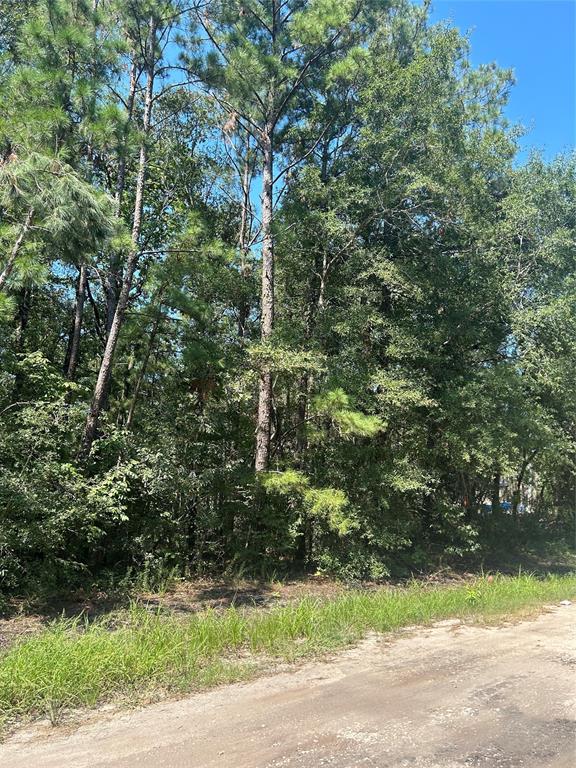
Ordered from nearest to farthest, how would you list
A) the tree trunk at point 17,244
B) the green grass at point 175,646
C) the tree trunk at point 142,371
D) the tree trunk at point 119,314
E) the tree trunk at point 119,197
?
the green grass at point 175,646
the tree trunk at point 17,244
the tree trunk at point 119,314
the tree trunk at point 119,197
the tree trunk at point 142,371

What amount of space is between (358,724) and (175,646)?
222cm

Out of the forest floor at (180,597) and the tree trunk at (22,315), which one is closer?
the forest floor at (180,597)

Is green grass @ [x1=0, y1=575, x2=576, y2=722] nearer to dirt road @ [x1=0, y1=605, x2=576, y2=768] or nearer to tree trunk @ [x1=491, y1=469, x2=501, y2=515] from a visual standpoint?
dirt road @ [x1=0, y1=605, x2=576, y2=768]

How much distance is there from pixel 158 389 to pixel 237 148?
7.97m

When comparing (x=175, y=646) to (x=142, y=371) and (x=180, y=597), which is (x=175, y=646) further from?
(x=142, y=371)

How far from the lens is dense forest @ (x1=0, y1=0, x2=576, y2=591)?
8500 millimetres

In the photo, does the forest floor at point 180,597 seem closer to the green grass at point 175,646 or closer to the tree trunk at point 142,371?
the green grass at point 175,646

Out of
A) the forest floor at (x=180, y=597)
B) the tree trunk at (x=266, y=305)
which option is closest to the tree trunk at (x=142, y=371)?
the tree trunk at (x=266, y=305)

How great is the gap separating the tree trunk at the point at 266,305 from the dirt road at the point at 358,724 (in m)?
6.39

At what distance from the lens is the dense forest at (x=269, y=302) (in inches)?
335

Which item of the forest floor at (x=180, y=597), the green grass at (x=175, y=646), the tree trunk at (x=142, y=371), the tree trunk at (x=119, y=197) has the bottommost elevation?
the forest floor at (x=180, y=597)

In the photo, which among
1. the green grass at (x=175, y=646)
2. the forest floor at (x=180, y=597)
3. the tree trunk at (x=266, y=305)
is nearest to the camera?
the green grass at (x=175, y=646)

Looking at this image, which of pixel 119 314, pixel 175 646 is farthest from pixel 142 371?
pixel 175 646

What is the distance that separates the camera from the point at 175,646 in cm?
547
